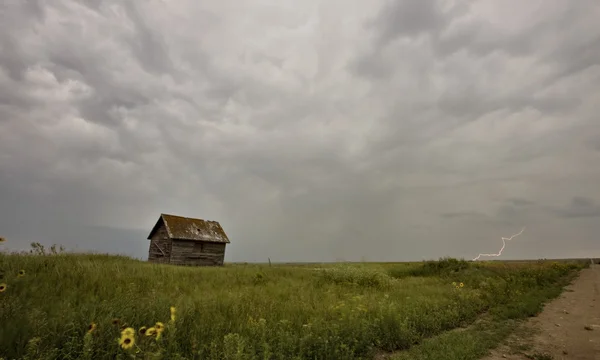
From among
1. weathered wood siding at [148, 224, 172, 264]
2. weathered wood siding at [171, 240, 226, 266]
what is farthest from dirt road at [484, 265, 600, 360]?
weathered wood siding at [148, 224, 172, 264]

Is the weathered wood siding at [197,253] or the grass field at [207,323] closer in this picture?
the grass field at [207,323]

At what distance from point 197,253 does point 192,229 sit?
2.41 m

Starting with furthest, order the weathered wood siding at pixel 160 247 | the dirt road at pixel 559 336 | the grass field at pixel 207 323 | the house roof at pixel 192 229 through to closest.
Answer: the house roof at pixel 192 229
the weathered wood siding at pixel 160 247
the dirt road at pixel 559 336
the grass field at pixel 207 323

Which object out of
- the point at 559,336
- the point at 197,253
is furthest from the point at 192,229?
the point at 559,336

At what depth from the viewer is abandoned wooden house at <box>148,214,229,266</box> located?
90.2ft

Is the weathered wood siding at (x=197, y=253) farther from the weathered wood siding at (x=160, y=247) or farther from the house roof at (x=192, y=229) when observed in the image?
the weathered wood siding at (x=160, y=247)

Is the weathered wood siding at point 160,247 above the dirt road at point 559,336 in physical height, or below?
above

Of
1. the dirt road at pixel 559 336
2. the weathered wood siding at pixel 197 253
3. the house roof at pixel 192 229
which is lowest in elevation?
the dirt road at pixel 559 336

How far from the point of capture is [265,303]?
809 cm

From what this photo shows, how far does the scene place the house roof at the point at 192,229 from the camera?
27.9m

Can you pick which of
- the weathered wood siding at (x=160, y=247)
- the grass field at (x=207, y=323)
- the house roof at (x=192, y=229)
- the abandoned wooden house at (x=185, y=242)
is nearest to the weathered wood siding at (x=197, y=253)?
the abandoned wooden house at (x=185, y=242)

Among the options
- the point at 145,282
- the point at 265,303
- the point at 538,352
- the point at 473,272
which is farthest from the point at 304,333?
the point at 473,272

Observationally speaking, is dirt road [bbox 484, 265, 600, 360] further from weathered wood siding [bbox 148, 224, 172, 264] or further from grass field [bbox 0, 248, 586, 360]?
weathered wood siding [bbox 148, 224, 172, 264]

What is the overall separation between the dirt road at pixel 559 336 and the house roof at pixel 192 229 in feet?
85.1
